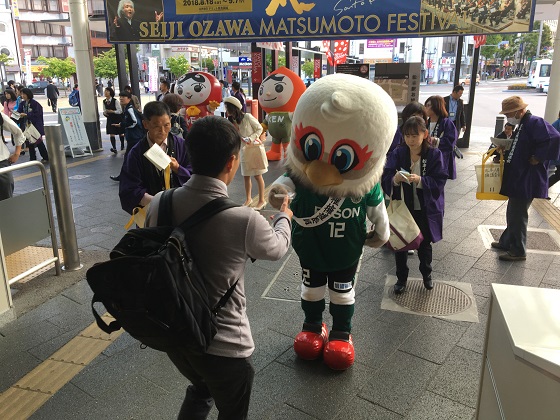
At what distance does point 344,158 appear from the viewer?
Result: 103 inches

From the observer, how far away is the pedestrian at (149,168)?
322 centimetres

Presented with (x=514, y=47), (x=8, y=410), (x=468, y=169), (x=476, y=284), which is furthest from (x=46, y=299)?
(x=514, y=47)

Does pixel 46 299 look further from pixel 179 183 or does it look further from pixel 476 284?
pixel 476 284

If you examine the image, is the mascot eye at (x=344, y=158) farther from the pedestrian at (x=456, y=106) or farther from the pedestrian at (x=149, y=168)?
the pedestrian at (x=456, y=106)

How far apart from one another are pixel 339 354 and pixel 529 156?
3074 mm

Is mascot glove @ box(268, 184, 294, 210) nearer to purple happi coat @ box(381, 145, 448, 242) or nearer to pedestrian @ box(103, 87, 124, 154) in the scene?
purple happi coat @ box(381, 145, 448, 242)

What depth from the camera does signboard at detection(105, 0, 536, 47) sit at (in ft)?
24.5

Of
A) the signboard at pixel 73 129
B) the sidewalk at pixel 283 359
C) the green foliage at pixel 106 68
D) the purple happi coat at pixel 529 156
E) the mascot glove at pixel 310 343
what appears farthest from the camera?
the green foliage at pixel 106 68

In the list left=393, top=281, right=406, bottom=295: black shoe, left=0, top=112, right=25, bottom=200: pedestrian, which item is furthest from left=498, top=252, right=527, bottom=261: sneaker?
left=0, top=112, right=25, bottom=200: pedestrian

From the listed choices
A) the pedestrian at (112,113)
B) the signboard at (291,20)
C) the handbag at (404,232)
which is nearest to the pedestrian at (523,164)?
the handbag at (404,232)

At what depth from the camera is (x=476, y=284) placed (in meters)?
4.25

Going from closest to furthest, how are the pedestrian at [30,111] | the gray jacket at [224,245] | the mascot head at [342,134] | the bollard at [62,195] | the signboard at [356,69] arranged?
1. the gray jacket at [224,245]
2. the mascot head at [342,134]
3. the bollard at [62,195]
4. the signboard at [356,69]
5. the pedestrian at [30,111]

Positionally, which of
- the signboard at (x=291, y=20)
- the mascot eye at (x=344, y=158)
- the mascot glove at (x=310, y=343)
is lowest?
the mascot glove at (x=310, y=343)

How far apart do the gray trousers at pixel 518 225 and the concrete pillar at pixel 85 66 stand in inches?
372
